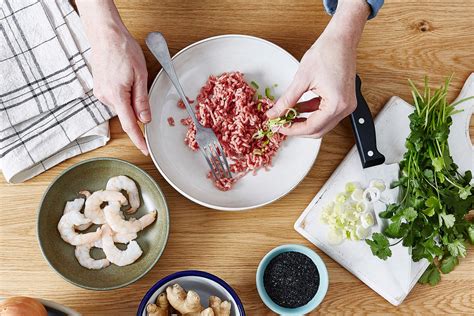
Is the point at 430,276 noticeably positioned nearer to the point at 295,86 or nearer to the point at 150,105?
the point at 295,86

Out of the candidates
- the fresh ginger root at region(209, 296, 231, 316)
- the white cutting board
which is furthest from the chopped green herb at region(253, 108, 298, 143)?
the fresh ginger root at region(209, 296, 231, 316)

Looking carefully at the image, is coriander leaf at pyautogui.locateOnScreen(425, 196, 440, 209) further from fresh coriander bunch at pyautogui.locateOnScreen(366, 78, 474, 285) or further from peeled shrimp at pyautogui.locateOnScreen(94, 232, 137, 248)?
peeled shrimp at pyautogui.locateOnScreen(94, 232, 137, 248)

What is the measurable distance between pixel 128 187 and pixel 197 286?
310 millimetres

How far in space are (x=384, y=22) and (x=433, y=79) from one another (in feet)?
0.68

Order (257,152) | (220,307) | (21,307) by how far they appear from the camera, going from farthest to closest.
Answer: (257,152) < (220,307) < (21,307)

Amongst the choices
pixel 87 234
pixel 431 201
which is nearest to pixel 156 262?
pixel 87 234

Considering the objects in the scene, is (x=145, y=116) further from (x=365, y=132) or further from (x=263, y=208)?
(x=365, y=132)

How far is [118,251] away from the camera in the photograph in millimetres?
1623

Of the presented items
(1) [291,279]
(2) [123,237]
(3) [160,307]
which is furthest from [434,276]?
(2) [123,237]

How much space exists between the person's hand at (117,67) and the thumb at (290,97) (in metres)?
0.31

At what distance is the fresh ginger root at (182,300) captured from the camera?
4.96ft

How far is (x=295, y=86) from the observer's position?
148 cm

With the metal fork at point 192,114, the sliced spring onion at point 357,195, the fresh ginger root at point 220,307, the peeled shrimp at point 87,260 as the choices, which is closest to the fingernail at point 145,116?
the metal fork at point 192,114

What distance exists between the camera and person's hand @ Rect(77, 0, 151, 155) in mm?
1521
